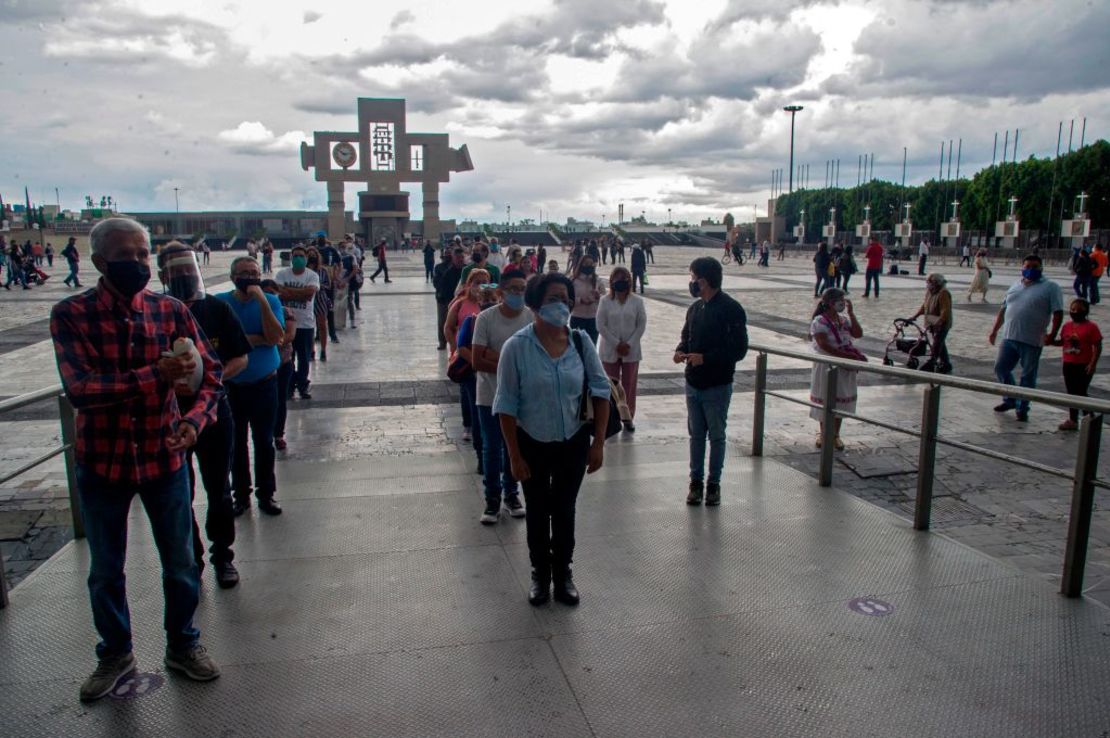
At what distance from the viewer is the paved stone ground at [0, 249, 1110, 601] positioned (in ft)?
17.4

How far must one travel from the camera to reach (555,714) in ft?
9.84

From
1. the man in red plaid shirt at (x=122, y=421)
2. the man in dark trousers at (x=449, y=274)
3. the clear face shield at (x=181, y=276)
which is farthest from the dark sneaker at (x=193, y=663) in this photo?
the man in dark trousers at (x=449, y=274)

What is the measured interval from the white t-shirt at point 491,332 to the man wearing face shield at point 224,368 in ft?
4.88

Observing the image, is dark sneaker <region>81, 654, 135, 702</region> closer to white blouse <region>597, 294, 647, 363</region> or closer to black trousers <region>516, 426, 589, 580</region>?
black trousers <region>516, 426, 589, 580</region>

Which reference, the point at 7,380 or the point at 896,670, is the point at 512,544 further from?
the point at 7,380

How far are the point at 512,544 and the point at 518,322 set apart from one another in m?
1.41

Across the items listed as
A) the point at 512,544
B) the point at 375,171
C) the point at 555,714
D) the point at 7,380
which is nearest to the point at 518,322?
the point at 512,544

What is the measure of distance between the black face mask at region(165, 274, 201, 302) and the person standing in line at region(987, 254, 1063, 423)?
7.90 metres

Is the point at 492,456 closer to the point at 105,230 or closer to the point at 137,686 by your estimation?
the point at 137,686

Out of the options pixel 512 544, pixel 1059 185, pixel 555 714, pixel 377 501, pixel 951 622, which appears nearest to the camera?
pixel 555 714

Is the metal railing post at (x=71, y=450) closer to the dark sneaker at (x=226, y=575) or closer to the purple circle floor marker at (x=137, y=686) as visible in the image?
the dark sneaker at (x=226, y=575)

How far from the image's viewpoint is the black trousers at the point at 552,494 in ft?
12.7

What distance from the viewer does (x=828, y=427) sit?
5.80 meters

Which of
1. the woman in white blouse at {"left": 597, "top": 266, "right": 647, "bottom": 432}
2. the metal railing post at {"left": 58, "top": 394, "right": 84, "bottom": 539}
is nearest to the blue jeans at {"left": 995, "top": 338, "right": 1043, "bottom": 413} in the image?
the woman in white blouse at {"left": 597, "top": 266, "right": 647, "bottom": 432}
